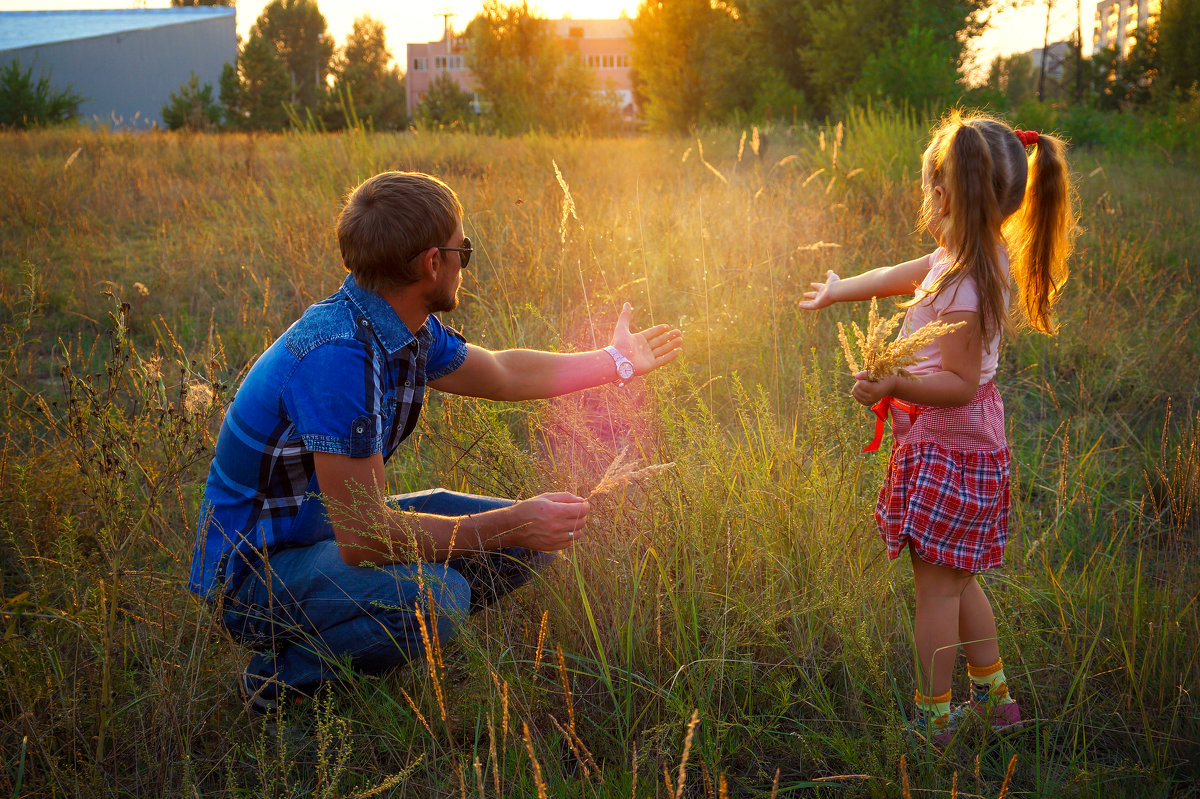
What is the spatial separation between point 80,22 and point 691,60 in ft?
82.8

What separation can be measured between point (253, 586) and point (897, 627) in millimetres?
1663

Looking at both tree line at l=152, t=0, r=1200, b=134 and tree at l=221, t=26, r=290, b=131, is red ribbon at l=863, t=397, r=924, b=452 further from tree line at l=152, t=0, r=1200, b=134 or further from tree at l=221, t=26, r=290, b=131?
tree at l=221, t=26, r=290, b=131

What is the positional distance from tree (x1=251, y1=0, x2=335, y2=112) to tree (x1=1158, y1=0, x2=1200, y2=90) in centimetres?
4537

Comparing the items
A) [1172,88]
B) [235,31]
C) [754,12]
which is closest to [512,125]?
[754,12]

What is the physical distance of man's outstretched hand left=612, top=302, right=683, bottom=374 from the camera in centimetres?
227

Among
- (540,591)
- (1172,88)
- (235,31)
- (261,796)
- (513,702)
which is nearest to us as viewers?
(261,796)

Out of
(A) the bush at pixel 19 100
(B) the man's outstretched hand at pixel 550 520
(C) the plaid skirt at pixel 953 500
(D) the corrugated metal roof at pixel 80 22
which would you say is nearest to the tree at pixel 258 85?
(D) the corrugated metal roof at pixel 80 22

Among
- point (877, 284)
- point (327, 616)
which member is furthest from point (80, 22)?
point (877, 284)

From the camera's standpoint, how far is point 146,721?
1.68 m

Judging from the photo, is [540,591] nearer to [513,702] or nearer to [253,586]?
[513,702]

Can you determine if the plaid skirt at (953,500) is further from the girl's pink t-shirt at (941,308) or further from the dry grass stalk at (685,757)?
the dry grass stalk at (685,757)

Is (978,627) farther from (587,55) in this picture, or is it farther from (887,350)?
(587,55)

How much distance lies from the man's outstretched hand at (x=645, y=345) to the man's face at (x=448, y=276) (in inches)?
24.3

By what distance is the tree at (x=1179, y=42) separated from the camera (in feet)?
72.3
